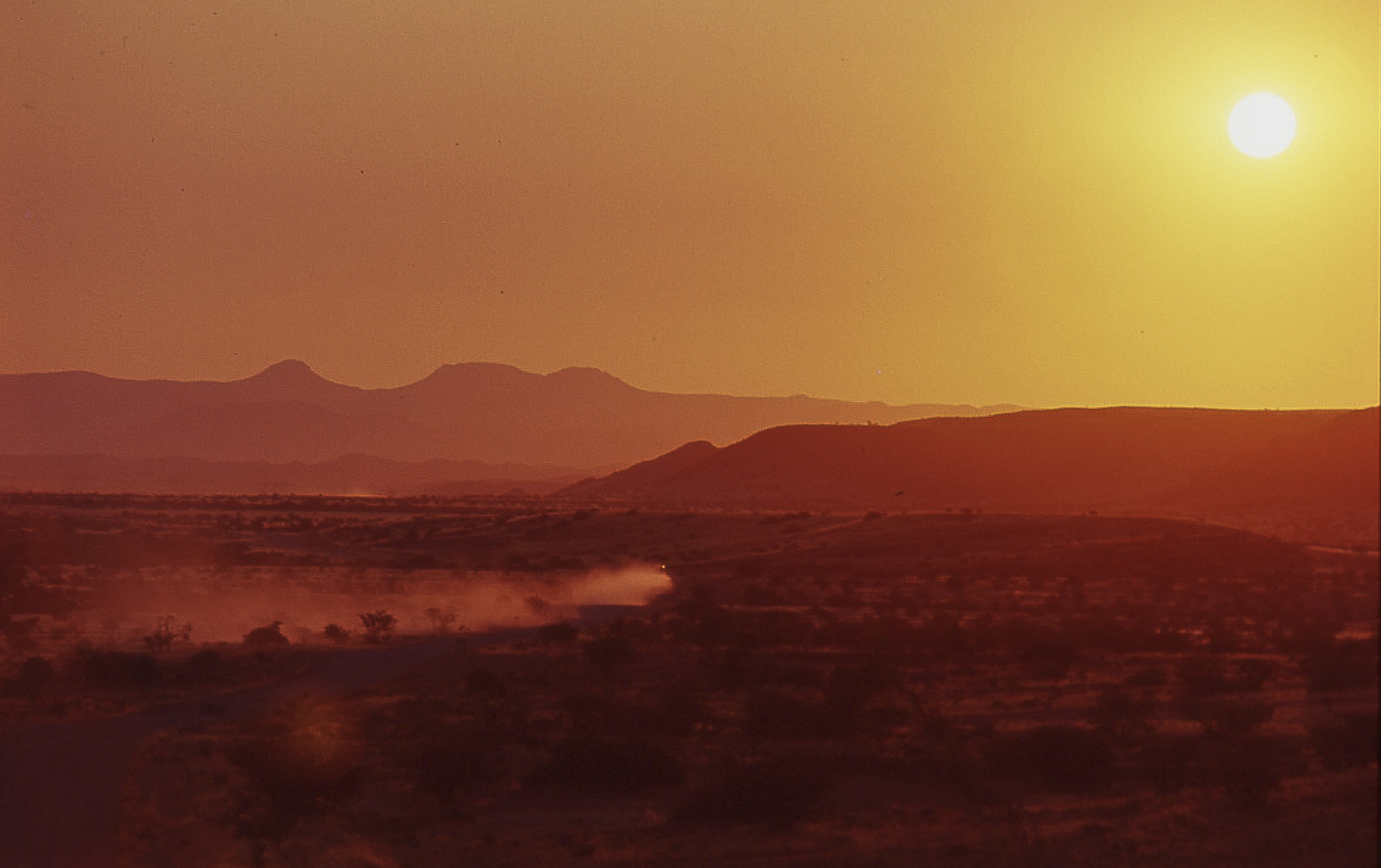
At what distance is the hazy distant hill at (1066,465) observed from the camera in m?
12.2

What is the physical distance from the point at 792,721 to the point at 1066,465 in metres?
28.9

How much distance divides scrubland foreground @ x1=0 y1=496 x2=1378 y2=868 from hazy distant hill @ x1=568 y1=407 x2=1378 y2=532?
1045mm

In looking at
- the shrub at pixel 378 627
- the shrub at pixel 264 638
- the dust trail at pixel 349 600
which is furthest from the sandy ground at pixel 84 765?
the dust trail at pixel 349 600

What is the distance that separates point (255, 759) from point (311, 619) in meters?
24.8

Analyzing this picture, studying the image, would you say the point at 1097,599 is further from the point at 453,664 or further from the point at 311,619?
the point at 311,619

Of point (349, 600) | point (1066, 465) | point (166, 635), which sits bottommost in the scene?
point (166, 635)

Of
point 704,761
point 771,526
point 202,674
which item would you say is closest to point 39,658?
point 202,674

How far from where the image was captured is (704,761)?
26.3m

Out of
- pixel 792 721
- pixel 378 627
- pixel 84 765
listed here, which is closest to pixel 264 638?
pixel 378 627

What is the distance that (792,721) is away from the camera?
28656mm

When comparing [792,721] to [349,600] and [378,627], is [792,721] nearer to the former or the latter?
[378,627]

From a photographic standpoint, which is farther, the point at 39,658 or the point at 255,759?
the point at 39,658

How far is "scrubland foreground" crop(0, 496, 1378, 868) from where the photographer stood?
59.6 ft

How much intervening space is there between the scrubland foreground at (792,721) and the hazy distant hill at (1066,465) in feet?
3.43
